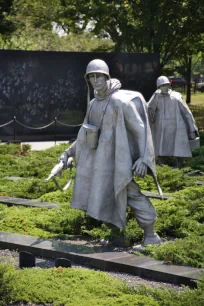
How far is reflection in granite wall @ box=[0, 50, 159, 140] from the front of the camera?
25.0 meters

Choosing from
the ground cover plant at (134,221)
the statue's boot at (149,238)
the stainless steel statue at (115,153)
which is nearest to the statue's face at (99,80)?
the stainless steel statue at (115,153)

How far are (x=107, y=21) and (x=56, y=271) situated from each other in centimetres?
2181

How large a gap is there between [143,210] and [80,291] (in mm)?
1767

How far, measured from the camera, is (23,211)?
37.1ft

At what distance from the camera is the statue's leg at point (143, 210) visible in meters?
9.01

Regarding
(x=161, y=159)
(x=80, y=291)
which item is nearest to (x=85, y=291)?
(x=80, y=291)

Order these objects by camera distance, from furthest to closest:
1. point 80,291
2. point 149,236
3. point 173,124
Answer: point 173,124 < point 149,236 < point 80,291

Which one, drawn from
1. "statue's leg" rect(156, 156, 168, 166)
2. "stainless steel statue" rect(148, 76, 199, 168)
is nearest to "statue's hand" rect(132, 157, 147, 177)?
"stainless steel statue" rect(148, 76, 199, 168)

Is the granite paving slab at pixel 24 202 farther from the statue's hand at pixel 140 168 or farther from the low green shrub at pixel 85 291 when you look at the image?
the low green shrub at pixel 85 291

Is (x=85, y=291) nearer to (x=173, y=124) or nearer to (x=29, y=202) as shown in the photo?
(x=29, y=202)

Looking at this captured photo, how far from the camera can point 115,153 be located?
8.98 m

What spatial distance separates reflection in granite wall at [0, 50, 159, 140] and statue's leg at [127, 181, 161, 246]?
15681mm

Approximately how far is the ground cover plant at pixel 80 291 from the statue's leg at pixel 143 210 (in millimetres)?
1109

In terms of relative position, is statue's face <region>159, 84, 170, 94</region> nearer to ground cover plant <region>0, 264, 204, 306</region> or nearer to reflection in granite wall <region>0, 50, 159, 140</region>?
ground cover plant <region>0, 264, 204, 306</region>
